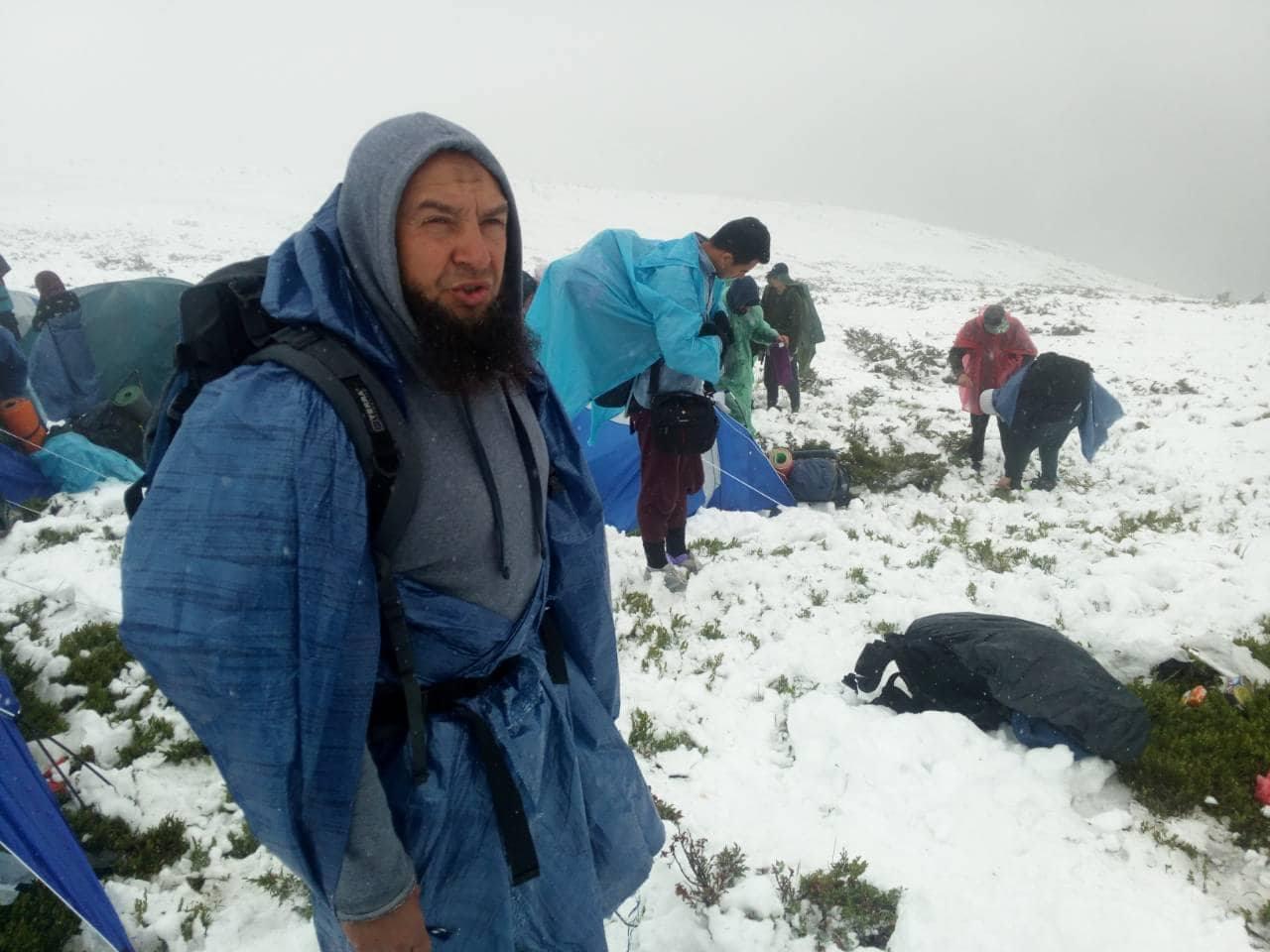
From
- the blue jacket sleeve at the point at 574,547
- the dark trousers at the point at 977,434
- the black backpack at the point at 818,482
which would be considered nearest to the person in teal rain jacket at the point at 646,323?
the black backpack at the point at 818,482

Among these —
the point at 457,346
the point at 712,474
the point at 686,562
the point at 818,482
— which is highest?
the point at 457,346

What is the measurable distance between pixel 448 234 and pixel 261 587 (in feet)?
2.68

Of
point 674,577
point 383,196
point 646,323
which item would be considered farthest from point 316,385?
point 674,577

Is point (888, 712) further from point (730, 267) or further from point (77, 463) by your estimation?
point (77, 463)

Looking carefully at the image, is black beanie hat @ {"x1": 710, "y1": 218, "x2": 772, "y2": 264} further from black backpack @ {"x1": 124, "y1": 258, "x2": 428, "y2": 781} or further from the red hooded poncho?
the red hooded poncho

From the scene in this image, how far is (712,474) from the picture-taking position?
711 cm

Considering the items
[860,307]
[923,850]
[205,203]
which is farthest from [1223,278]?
[923,850]

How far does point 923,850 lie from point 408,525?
310 cm

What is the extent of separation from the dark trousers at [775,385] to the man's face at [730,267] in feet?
18.6

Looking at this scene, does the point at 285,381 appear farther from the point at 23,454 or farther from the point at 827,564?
the point at 23,454

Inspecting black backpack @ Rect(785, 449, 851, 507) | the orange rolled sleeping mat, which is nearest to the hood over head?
black backpack @ Rect(785, 449, 851, 507)

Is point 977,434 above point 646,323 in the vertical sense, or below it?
below

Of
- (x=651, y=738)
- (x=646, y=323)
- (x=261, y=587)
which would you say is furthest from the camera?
(x=646, y=323)

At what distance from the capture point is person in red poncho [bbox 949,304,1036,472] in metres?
8.49
